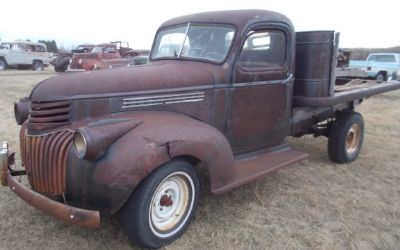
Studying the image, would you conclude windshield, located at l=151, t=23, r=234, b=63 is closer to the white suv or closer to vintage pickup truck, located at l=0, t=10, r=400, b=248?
vintage pickup truck, located at l=0, t=10, r=400, b=248

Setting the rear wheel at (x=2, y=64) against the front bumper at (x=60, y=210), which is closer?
the front bumper at (x=60, y=210)

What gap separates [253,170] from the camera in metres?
3.84

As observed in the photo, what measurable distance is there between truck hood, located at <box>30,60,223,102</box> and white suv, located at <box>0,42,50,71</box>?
2204 centimetres

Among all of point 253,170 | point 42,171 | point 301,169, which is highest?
point 42,171

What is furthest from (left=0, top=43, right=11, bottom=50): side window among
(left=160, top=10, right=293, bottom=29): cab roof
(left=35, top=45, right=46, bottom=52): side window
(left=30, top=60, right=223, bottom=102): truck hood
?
(left=30, top=60, right=223, bottom=102): truck hood

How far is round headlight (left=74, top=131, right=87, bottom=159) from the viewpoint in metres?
2.70

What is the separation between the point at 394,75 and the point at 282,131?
14078mm

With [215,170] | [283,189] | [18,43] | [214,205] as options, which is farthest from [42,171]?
[18,43]

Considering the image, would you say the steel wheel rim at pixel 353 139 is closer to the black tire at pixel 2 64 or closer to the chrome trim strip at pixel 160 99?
the chrome trim strip at pixel 160 99

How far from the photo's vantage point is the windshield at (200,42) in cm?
395

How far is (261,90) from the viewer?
13.6ft

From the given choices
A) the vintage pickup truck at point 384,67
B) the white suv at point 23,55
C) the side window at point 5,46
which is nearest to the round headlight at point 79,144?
the vintage pickup truck at point 384,67

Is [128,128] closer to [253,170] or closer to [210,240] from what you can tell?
[210,240]

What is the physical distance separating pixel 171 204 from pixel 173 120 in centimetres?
71
